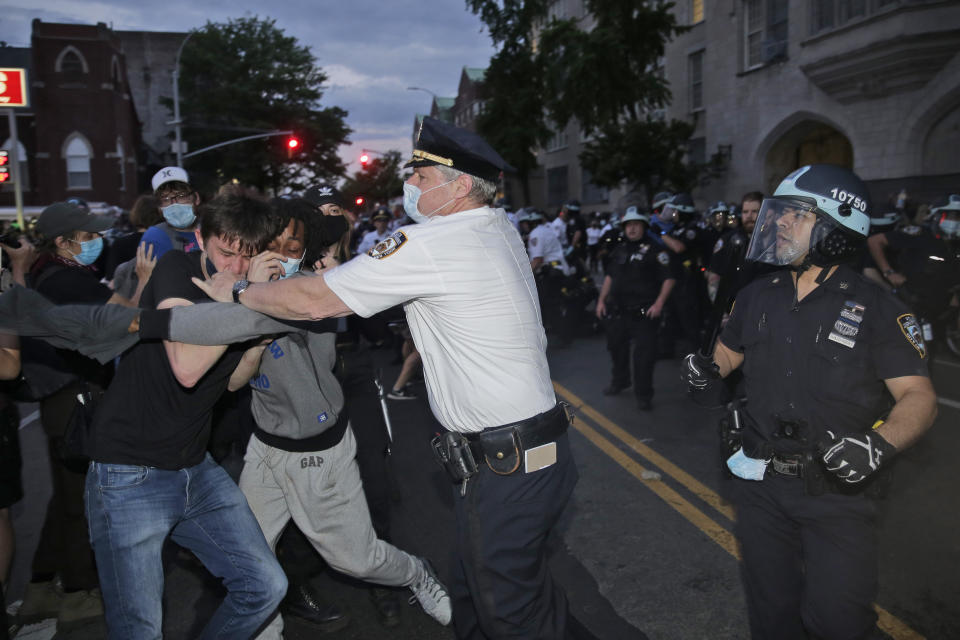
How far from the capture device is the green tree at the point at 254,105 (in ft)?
152

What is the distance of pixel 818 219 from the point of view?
104 inches

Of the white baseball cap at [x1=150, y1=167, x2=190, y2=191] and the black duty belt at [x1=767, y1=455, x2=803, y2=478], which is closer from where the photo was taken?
the black duty belt at [x1=767, y1=455, x2=803, y2=478]

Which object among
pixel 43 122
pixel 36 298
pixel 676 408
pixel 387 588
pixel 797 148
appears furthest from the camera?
pixel 43 122

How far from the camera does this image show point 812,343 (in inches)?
101

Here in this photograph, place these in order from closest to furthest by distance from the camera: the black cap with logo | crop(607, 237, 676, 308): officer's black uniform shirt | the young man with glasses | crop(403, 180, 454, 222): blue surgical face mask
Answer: crop(403, 180, 454, 222): blue surgical face mask
the black cap with logo
the young man with glasses
crop(607, 237, 676, 308): officer's black uniform shirt

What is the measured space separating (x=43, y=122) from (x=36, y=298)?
43924 millimetres

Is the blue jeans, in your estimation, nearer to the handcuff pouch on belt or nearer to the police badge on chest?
the handcuff pouch on belt

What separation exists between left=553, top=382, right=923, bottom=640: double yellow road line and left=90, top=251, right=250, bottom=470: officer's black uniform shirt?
7.17 feet

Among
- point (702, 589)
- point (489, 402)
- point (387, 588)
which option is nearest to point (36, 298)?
point (489, 402)

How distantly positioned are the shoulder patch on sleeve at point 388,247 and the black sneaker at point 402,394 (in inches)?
223

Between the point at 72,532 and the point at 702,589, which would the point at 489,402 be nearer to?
the point at 702,589

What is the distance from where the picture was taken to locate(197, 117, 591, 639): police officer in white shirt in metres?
2.30

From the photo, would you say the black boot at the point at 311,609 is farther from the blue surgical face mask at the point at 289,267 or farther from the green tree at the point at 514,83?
the green tree at the point at 514,83

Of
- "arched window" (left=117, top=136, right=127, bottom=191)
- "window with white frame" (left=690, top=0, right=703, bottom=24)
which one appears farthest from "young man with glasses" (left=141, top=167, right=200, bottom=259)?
"arched window" (left=117, top=136, right=127, bottom=191)
